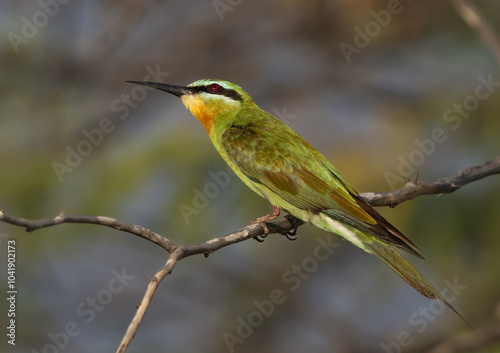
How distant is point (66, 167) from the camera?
16.6 ft

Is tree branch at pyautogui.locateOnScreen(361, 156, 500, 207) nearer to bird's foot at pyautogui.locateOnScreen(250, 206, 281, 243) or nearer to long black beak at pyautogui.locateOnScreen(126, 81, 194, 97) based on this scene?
bird's foot at pyautogui.locateOnScreen(250, 206, 281, 243)

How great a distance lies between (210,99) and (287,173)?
0.79 meters

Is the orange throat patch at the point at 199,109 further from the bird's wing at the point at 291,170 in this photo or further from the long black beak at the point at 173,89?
the bird's wing at the point at 291,170

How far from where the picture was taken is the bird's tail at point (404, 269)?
2.69 metres

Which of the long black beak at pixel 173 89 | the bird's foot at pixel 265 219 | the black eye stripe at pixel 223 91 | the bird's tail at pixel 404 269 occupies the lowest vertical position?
the bird's tail at pixel 404 269

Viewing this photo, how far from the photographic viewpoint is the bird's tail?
2686mm

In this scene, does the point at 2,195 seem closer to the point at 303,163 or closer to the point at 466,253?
the point at 303,163

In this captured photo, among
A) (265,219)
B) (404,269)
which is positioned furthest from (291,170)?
(404,269)

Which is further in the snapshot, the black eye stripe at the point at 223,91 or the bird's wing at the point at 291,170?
the black eye stripe at the point at 223,91

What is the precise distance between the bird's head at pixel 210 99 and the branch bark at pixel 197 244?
2.51 feet

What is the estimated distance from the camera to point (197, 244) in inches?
94.7

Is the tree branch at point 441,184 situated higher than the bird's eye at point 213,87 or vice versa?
the bird's eye at point 213,87

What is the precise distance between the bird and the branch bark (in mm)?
159

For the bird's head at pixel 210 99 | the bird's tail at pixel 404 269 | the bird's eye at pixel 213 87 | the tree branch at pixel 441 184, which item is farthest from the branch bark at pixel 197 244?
the bird's eye at pixel 213 87
